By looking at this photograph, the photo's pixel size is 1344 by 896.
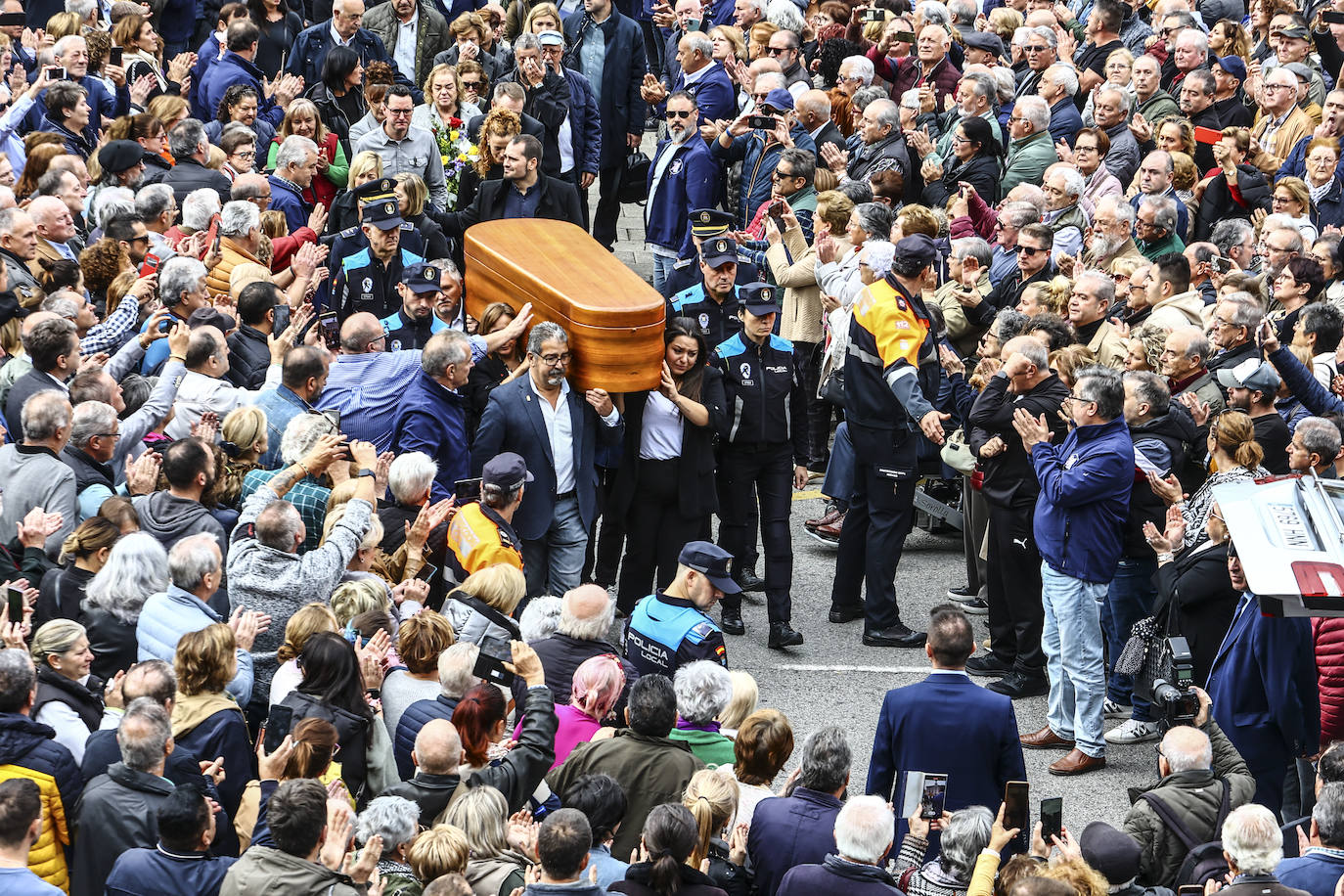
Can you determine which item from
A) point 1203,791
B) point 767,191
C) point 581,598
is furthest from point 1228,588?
point 767,191

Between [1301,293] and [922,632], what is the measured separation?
3237 millimetres

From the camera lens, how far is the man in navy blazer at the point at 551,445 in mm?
9039

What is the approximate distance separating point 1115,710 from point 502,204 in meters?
5.50

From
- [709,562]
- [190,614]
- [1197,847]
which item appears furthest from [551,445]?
[1197,847]

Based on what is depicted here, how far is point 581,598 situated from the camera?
721 cm

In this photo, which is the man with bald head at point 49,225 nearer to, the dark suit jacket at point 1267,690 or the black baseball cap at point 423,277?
the black baseball cap at point 423,277

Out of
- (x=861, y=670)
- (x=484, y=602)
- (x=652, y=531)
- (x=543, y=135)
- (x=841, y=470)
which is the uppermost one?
(x=543, y=135)

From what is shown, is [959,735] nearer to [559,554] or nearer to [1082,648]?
[1082,648]

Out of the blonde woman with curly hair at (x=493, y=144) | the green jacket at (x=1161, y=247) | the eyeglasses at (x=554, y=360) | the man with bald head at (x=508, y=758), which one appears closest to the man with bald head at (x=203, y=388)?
the eyeglasses at (x=554, y=360)

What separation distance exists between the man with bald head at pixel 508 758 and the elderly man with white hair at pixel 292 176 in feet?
18.4

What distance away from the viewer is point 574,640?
7.28m

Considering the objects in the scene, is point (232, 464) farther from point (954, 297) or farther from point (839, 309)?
point (954, 297)

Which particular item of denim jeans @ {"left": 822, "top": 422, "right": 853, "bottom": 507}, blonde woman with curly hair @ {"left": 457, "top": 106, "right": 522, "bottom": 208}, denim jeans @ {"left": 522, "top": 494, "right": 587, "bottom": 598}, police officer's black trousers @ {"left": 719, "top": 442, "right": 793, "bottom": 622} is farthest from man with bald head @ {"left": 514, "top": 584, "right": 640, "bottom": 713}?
blonde woman with curly hair @ {"left": 457, "top": 106, "right": 522, "bottom": 208}

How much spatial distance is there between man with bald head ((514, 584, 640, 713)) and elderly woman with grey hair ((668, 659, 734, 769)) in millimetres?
568
